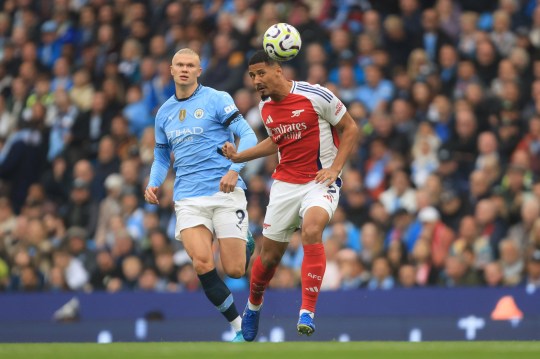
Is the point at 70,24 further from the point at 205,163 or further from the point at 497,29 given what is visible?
the point at 205,163

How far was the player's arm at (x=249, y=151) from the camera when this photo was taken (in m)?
11.5

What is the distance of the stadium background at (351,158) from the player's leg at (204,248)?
334 centimetres

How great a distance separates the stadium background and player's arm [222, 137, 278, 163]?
13.4 ft

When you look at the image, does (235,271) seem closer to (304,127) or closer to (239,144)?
(239,144)

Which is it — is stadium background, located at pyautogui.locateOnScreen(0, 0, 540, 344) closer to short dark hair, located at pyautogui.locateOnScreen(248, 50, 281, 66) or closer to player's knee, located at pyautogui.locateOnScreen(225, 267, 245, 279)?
player's knee, located at pyautogui.locateOnScreen(225, 267, 245, 279)

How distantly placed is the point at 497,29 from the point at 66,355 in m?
8.93

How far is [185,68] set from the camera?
12500 mm

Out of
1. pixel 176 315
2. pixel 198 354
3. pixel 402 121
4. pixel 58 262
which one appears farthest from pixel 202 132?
pixel 58 262

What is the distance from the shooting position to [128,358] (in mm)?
10219

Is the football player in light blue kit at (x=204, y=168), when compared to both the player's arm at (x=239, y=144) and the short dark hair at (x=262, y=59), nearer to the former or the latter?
the player's arm at (x=239, y=144)

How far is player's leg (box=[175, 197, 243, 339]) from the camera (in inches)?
480

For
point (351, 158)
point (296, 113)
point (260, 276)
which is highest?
point (351, 158)

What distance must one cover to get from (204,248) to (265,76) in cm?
179

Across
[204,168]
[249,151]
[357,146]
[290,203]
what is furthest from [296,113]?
[357,146]
